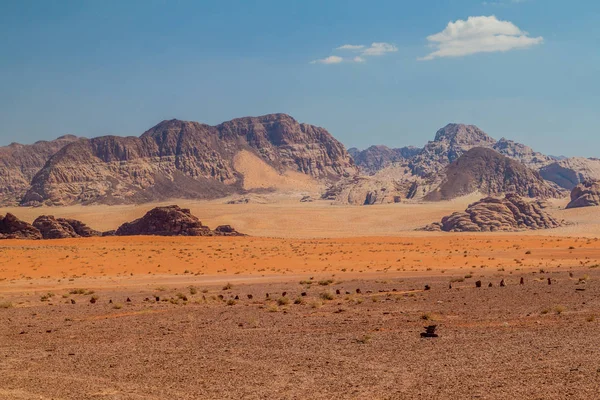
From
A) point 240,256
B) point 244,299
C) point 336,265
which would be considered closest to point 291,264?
point 336,265

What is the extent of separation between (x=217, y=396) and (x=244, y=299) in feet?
52.4

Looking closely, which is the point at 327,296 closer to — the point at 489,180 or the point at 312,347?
the point at 312,347

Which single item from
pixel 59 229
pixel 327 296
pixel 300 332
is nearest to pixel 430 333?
pixel 300 332

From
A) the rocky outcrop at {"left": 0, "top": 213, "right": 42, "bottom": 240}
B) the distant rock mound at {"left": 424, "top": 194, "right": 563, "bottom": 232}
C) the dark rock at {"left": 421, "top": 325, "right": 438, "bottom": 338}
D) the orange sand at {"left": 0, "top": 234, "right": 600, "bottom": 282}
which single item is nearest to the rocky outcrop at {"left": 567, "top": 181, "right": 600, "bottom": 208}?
the distant rock mound at {"left": 424, "top": 194, "right": 563, "bottom": 232}

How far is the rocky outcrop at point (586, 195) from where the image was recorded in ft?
429

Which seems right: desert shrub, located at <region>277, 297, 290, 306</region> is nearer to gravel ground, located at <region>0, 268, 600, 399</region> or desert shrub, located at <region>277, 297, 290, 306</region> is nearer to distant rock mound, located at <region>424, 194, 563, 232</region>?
gravel ground, located at <region>0, 268, 600, 399</region>

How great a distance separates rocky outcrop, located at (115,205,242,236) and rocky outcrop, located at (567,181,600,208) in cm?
7849

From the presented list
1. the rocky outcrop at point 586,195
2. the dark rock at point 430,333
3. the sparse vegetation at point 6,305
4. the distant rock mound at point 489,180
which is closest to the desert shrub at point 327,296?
the dark rock at point 430,333

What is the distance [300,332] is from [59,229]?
63286 millimetres

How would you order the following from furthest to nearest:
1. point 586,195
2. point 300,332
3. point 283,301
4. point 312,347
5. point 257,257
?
point 586,195 → point 257,257 → point 283,301 → point 300,332 → point 312,347

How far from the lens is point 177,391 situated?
13156 mm

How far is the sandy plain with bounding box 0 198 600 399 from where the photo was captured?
1329 cm

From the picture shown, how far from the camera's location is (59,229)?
7706cm

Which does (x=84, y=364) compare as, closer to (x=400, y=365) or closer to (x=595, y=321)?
(x=400, y=365)
